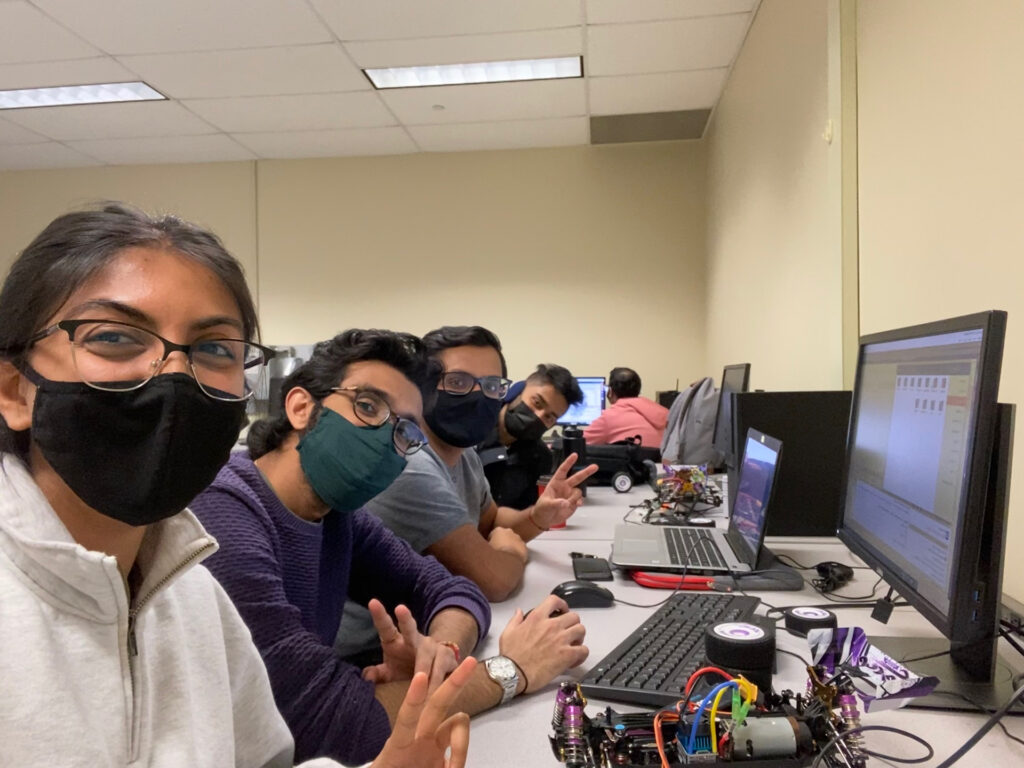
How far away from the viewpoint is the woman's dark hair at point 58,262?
26.6 inches

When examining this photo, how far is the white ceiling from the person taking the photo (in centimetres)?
302

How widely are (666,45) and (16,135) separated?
439 cm

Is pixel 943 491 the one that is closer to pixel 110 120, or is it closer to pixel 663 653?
pixel 663 653

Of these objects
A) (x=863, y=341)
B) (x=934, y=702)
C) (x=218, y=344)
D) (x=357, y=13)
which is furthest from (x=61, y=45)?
(x=934, y=702)

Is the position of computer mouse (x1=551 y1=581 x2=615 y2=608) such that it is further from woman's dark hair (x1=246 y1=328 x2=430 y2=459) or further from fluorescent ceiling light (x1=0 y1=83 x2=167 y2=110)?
fluorescent ceiling light (x1=0 y1=83 x2=167 y2=110)

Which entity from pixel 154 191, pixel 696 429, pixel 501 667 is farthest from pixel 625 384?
pixel 154 191

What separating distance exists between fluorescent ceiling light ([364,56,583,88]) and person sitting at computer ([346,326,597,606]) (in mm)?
2354

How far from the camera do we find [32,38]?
319cm

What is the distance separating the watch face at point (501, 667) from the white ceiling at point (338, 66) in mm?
2852

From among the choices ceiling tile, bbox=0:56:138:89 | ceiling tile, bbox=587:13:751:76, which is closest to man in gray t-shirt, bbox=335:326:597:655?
ceiling tile, bbox=587:13:751:76

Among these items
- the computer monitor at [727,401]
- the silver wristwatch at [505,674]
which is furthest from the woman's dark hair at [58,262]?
the computer monitor at [727,401]

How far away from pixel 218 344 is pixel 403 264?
15.2ft

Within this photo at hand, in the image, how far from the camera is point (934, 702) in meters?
0.83

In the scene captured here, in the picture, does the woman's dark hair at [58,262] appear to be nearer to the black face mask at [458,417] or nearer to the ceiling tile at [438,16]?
the black face mask at [458,417]
